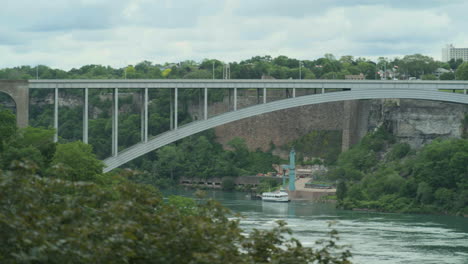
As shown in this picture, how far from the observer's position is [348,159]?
136 feet

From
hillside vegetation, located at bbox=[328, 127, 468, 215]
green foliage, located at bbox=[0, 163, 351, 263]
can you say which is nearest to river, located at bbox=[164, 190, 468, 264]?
hillside vegetation, located at bbox=[328, 127, 468, 215]

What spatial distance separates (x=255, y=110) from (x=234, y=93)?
2.66ft

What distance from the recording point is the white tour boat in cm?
3838

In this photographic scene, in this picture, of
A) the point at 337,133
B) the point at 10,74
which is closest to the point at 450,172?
the point at 337,133

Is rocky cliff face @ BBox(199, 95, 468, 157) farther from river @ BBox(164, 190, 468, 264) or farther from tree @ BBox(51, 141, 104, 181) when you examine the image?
tree @ BBox(51, 141, 104, 181)

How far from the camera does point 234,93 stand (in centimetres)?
2953

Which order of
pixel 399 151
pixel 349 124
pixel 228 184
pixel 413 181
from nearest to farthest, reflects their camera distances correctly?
pixel 413 181 → pixel 399 151 → pixel 228 184 → pixel 349 124

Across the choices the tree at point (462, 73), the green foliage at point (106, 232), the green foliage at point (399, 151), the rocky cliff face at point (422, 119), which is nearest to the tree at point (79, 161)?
the green foliage at point (106, 232)

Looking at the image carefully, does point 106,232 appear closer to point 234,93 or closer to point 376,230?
point 376,230

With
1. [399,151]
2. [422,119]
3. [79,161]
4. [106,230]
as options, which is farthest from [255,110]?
[106,230]

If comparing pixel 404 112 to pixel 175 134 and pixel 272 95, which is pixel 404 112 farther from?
pixel 175 134

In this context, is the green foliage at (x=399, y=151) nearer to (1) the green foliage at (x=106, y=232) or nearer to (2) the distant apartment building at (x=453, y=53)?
(1) the green foliage at (x=106, y=232)

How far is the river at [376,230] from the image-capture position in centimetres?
2250

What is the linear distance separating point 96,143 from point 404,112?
12.3 m
